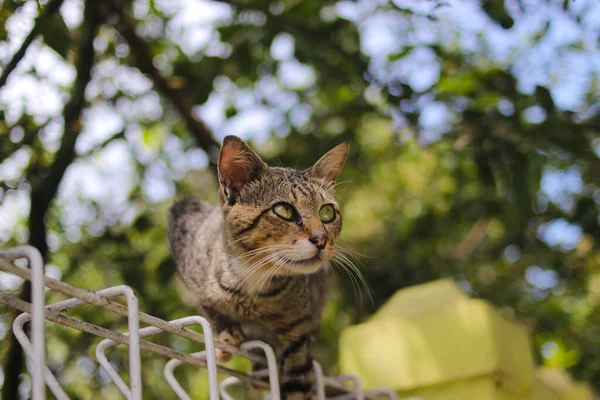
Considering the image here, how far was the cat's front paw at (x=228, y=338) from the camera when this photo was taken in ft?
6.80

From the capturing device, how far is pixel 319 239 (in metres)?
1.87

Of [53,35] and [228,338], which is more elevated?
[53,35]

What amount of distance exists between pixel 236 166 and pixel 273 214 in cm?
20

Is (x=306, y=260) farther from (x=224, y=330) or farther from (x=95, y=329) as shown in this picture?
(x=95, y=329)

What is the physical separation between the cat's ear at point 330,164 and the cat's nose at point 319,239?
13.0 inches

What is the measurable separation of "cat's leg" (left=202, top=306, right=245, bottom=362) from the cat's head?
0.27 m

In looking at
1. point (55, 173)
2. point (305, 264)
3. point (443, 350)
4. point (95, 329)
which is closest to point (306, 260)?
point (305, 264)

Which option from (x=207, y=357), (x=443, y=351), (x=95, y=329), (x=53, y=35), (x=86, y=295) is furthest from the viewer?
(x=443, y=351)

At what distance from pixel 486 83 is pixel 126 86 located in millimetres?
2283

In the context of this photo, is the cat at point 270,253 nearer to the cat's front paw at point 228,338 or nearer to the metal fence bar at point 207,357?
the cat's front paw at point 228,338

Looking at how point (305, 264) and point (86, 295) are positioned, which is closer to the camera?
point (86, 295)

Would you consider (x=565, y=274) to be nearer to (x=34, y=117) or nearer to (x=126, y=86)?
(x=126, y=86)

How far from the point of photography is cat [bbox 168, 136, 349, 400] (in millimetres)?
1914

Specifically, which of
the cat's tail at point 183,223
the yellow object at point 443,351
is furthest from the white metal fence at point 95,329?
Result: the yellow object at point 443,351
